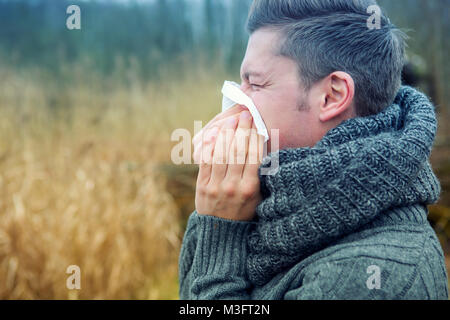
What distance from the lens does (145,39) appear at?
6215 millimetres

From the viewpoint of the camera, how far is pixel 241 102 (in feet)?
5.99

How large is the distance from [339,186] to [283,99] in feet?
1.37

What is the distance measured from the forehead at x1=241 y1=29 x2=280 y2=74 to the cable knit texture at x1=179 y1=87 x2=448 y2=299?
0.37 meters

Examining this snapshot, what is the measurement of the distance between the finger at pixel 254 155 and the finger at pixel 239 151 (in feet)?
0.05

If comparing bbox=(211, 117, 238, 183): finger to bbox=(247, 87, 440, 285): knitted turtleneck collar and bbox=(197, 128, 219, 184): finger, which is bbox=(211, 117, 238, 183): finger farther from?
bbox=(247, 87, 440, 285): knitted turtleneck collar

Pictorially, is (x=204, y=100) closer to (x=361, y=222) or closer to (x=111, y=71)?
(x=111, y=71)

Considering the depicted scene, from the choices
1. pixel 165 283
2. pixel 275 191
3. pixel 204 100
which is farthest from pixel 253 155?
pixel 204 100

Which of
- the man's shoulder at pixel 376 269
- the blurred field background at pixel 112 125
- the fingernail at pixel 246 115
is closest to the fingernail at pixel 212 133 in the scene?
the fingernail at pixel 246 115

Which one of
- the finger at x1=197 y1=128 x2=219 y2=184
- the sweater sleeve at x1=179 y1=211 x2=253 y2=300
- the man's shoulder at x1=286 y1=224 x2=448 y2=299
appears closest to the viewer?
the man's shoulder at x1=286 y1=224 x2=448 y2=299

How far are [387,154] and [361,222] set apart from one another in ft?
0.75

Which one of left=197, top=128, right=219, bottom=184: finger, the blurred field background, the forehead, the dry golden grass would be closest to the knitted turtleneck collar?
left=197, top=128, right=219, bottom=184: finger

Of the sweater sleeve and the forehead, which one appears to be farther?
the forehead

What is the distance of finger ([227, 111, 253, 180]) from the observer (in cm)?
170

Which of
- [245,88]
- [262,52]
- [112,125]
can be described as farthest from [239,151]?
[112,125]
